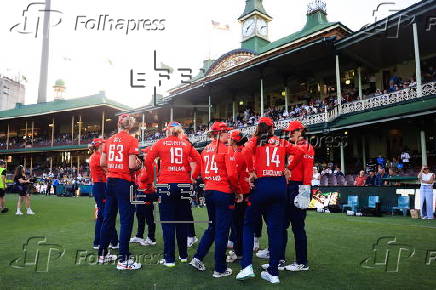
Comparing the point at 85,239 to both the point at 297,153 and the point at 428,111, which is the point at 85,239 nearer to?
the point at 297,153

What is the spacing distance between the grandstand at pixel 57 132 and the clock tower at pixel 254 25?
58.7ft

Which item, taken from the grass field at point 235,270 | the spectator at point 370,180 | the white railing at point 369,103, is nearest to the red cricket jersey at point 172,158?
the grass field at point 235,270

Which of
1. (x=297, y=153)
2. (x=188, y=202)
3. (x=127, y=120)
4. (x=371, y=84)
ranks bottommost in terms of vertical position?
(x=188, y=202)

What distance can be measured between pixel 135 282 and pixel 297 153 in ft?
9.15

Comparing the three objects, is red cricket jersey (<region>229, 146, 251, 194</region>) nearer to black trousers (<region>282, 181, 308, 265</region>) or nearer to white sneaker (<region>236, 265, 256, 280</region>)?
black trousers (<region>282, 181, 308, 265</region>)

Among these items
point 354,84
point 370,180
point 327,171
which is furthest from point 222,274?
point 354,84

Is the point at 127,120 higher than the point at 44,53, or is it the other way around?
the point at 44,53

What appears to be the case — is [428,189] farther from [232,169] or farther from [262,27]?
[262,27]

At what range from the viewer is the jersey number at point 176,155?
16.3 feet

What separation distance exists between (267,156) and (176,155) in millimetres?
1465

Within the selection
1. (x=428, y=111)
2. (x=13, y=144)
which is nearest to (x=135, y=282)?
(x=428, y=111)

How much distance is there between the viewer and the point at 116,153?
4891mm

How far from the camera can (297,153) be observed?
463 centimetres

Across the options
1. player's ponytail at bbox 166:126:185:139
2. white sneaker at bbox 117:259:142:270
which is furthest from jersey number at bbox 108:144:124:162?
white sneaker at bbox 117:259:142:270
